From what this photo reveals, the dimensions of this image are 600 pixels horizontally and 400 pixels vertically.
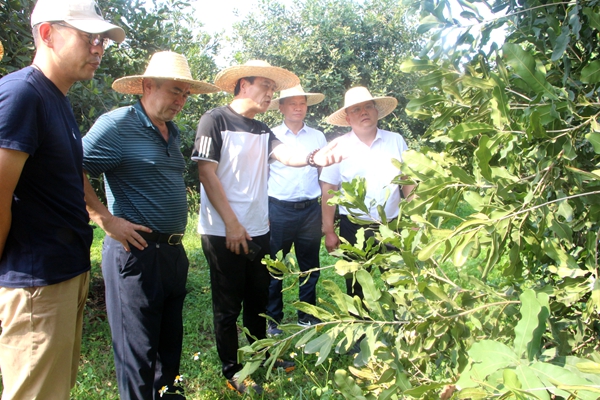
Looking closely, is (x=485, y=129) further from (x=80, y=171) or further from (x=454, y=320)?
(x=80, y=171)

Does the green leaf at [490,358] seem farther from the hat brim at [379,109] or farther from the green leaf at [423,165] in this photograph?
the hat brim at [379,109]

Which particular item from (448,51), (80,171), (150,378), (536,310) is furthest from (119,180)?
(536,310)

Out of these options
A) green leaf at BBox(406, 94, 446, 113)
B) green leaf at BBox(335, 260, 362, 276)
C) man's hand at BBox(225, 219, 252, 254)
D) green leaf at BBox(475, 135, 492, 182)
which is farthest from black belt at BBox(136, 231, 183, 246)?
green leaf at BBox(475, 135, 492, 182)

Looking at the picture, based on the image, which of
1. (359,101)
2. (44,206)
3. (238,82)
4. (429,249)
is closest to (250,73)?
(238,82)

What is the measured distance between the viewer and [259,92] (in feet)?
10.4

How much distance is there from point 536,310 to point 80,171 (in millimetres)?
1888

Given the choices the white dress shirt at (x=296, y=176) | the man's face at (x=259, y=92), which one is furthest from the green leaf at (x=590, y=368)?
the white dress shirt at (x=296, y=176)

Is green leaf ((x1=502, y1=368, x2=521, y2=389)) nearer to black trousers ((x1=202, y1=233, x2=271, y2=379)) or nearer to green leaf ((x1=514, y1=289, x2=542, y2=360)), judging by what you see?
green leaf ((x1=514, y1=289, x2=542, y2=360))

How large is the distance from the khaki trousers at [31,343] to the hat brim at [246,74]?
1.86 metres

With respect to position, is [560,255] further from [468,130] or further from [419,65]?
[419,65]

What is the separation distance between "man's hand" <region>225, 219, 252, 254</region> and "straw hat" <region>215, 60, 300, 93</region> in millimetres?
1043

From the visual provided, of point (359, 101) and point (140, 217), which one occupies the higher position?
point (359, 101)

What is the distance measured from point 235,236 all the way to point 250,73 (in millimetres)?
1131

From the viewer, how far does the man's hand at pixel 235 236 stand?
2.93 metres
